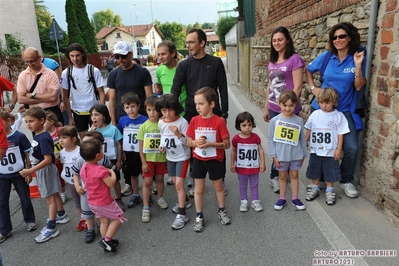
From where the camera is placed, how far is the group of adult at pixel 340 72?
134 inches

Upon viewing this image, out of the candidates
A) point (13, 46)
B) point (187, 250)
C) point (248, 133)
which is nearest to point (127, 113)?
point (248, 133)

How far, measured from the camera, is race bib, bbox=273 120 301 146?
3400 millimetres

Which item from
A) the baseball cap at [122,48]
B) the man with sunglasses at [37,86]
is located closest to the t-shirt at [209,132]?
the baseball cap at [122,48]

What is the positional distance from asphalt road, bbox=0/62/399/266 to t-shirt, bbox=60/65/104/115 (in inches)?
60.1

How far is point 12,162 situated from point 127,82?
1.57 meters

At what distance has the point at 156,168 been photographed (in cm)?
359

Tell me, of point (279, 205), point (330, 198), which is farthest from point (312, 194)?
point (279, 205)

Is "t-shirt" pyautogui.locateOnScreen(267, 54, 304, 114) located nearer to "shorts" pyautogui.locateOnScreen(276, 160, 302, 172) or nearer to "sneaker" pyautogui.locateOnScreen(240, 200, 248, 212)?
"shorts" pyautogui.locateOnScreen(276, 160, 302, 172)

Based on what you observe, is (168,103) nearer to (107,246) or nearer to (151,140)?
(151,140)

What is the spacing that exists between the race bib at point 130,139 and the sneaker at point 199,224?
3.57 ft

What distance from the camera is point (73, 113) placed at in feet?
15.0

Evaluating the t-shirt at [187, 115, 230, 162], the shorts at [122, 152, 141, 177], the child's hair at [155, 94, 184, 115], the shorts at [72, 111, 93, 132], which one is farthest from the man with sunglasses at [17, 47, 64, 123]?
the t-shirt at [187, 115, 230, 162]

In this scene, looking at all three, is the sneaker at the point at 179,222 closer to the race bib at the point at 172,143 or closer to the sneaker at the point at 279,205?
the race bib at the point at 172,143

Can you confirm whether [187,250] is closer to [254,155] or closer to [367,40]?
[254,155]
